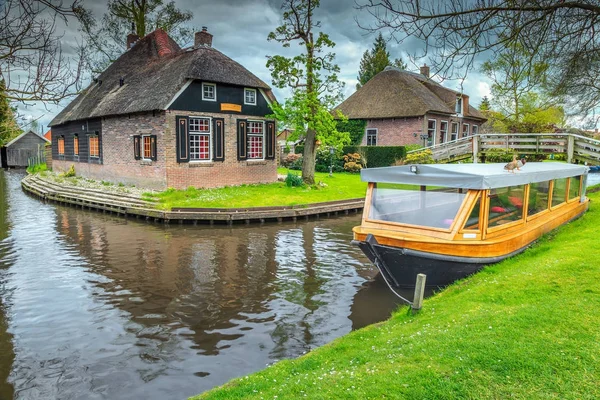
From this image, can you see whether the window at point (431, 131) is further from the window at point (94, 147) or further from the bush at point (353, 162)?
the window at point (94, 147)

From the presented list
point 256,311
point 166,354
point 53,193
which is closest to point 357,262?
point 256,311

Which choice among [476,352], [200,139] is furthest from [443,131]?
[476,352]

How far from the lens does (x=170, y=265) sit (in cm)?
1215

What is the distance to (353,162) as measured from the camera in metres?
33.7

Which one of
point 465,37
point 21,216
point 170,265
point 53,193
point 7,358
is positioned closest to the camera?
point 465,37

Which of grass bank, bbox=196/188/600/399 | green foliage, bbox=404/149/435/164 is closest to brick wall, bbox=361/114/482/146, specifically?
green foliage, bbox=404/149/435/164

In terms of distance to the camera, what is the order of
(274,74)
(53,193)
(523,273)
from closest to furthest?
(523,273) → (274,74) → (53,193)

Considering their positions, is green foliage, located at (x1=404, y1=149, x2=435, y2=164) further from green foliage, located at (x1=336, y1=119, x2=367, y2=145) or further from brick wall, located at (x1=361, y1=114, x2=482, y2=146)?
green foliage, located at (x1=336, y1=119, x2=367, y2=145)

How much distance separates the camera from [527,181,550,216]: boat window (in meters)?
10.5

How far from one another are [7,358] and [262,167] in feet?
60.2

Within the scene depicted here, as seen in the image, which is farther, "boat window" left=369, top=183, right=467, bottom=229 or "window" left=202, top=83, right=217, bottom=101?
"window" left=202, top=83, right=217, bottom=101

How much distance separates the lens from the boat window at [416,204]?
9055 mm

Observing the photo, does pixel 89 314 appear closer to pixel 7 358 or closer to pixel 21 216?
pixel 7 358

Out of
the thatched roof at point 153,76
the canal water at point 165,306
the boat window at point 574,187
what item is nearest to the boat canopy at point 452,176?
the canal water at point 165,306
